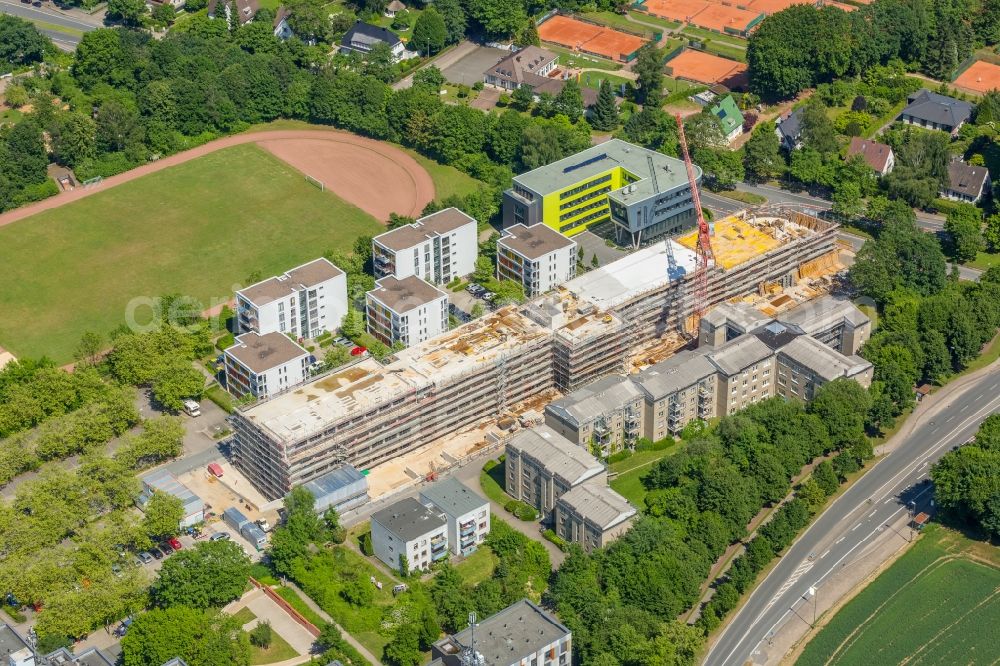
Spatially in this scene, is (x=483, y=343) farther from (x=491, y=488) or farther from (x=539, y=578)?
(x=539, y=578)

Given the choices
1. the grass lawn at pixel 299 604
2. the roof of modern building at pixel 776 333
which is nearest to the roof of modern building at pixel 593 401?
the roof of modern building at pixel 776 333

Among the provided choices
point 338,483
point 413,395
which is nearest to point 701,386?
point 413,395

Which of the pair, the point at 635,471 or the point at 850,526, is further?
the point at 635,471

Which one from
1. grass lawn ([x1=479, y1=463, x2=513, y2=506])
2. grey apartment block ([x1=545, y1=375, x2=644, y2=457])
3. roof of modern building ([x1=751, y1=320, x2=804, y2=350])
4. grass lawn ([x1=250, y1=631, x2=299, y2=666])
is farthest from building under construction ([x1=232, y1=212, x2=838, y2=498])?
grass lawn ([x1=250, y1=631, x2=299, y2=666])

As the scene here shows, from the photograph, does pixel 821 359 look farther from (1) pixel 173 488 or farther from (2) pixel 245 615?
(1) pixel 173 488

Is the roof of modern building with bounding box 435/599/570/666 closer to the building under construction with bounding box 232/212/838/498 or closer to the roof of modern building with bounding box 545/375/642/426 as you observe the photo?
the roof of modern building with bounding box 545/375/642/426

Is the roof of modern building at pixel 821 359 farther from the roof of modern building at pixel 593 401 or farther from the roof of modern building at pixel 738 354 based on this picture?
the roof of modern building at pixel 593 401
